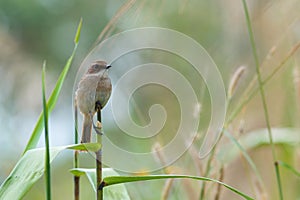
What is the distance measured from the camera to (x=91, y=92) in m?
0.44

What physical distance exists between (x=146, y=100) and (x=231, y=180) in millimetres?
433

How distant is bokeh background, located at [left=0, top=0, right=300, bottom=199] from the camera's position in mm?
985

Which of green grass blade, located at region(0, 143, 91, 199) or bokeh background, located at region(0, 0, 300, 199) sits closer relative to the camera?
green grass blade, located at region(0, 143, 91, 199)

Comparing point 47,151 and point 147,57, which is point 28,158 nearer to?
point 47,151

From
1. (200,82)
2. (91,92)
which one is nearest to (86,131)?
(91,92)

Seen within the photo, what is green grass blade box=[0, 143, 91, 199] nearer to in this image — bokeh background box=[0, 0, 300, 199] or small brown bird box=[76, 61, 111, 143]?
small brown bird box=[76, 61, 111, 143]

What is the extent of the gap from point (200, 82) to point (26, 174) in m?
1.19

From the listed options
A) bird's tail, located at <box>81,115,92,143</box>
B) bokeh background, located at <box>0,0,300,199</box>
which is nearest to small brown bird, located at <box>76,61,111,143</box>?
bird's tail, located at <box>81,115,92,143</box>

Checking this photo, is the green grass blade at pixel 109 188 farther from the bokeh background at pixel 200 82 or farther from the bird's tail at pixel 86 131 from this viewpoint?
the bokeh background at pixel 200 82

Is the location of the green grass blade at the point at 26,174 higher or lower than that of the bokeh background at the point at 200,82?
lower

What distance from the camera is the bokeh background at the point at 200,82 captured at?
3.23 feet

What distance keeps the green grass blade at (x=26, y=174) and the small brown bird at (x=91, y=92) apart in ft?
0.12

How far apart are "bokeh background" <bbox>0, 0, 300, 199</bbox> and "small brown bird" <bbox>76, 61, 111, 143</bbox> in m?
0.16

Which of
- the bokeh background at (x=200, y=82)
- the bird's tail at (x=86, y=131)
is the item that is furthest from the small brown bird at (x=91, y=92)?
the bokeh background at (x=200, y=82)
